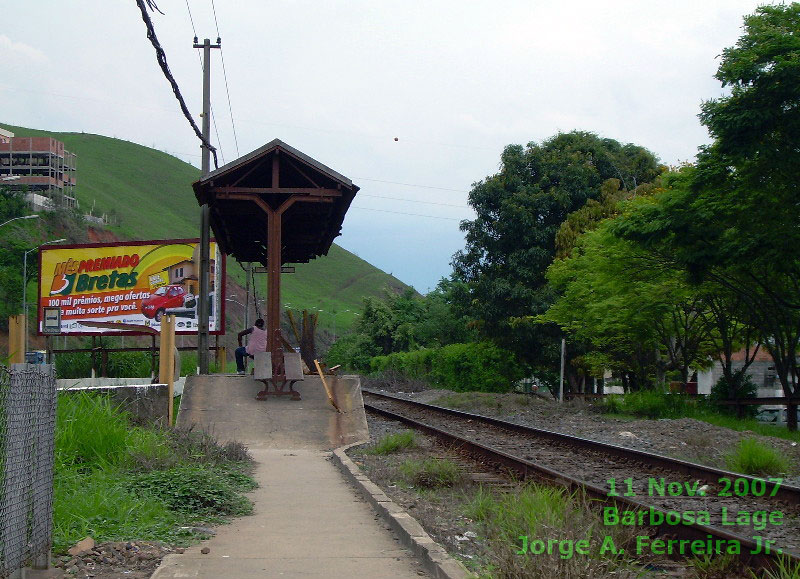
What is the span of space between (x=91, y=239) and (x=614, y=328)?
77729 mm

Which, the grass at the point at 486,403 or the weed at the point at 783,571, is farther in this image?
the grass at the point at 486,403

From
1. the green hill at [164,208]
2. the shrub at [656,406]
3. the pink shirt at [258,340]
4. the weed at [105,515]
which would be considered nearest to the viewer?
the weed at [105,515]

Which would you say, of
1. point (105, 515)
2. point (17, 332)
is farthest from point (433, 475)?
point (17, 332)

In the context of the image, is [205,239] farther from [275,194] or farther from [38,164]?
[38,164]

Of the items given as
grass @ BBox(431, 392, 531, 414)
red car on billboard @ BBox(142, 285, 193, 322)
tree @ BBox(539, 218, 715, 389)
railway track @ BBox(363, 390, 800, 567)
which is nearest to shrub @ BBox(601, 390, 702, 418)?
tree @ BBox(539, 218, 715, 389)

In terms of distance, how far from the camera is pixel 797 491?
958cm

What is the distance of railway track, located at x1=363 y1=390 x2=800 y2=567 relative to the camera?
24.8 ft

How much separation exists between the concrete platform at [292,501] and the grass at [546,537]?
0.82 m

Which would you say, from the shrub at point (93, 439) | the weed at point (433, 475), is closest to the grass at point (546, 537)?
the weed at point (433, 475)

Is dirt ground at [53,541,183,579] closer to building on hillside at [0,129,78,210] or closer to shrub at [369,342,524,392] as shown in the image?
shrub at [369,342,524,392]

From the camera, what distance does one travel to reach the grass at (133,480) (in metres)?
7.69

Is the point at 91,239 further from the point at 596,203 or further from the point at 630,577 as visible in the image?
the point at 630,577

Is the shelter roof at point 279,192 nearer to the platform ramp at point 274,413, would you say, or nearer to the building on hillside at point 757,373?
the platform ramp at point 274,413

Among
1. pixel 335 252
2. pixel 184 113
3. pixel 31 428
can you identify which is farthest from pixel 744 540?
pixel 335 252
